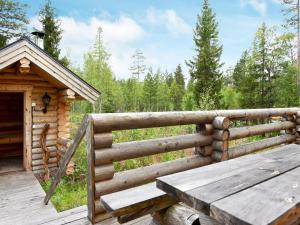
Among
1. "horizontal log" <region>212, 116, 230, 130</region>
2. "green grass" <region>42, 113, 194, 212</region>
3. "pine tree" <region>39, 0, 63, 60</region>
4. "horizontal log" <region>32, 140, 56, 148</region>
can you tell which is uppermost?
"pine tree" <region>39, 0, 63, 60</region>

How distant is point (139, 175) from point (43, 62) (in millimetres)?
5142

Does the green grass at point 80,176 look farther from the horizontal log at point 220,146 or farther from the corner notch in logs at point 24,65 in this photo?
the corner notch in logs at point 24,65

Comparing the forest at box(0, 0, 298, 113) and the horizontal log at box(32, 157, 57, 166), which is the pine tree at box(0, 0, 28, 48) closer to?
the forest at box(0, 0, 298, 113)

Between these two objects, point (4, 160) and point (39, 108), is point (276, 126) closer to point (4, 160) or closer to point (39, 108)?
point (39, 108)

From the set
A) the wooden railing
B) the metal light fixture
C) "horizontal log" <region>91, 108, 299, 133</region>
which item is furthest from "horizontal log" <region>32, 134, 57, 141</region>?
"horizontal log" <region>91, 108, 299, 133</region>

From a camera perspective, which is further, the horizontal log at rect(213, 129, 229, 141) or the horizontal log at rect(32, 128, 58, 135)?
the horizontal log at rect(32, 128, 58, 135)

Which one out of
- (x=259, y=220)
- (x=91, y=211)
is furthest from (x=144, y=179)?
(x=259, y=220)

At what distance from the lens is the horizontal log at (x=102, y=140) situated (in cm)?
303

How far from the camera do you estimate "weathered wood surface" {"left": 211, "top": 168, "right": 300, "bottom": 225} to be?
1.25 meters

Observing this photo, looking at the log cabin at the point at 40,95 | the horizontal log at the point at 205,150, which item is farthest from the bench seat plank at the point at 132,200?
the log cabin at the point at 40,95

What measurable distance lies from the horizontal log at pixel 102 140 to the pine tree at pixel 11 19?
65.7 feet

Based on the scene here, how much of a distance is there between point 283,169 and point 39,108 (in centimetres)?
728

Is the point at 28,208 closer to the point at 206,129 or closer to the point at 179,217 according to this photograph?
the point at 206,129

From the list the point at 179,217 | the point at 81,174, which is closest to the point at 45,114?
the point at 81,174
